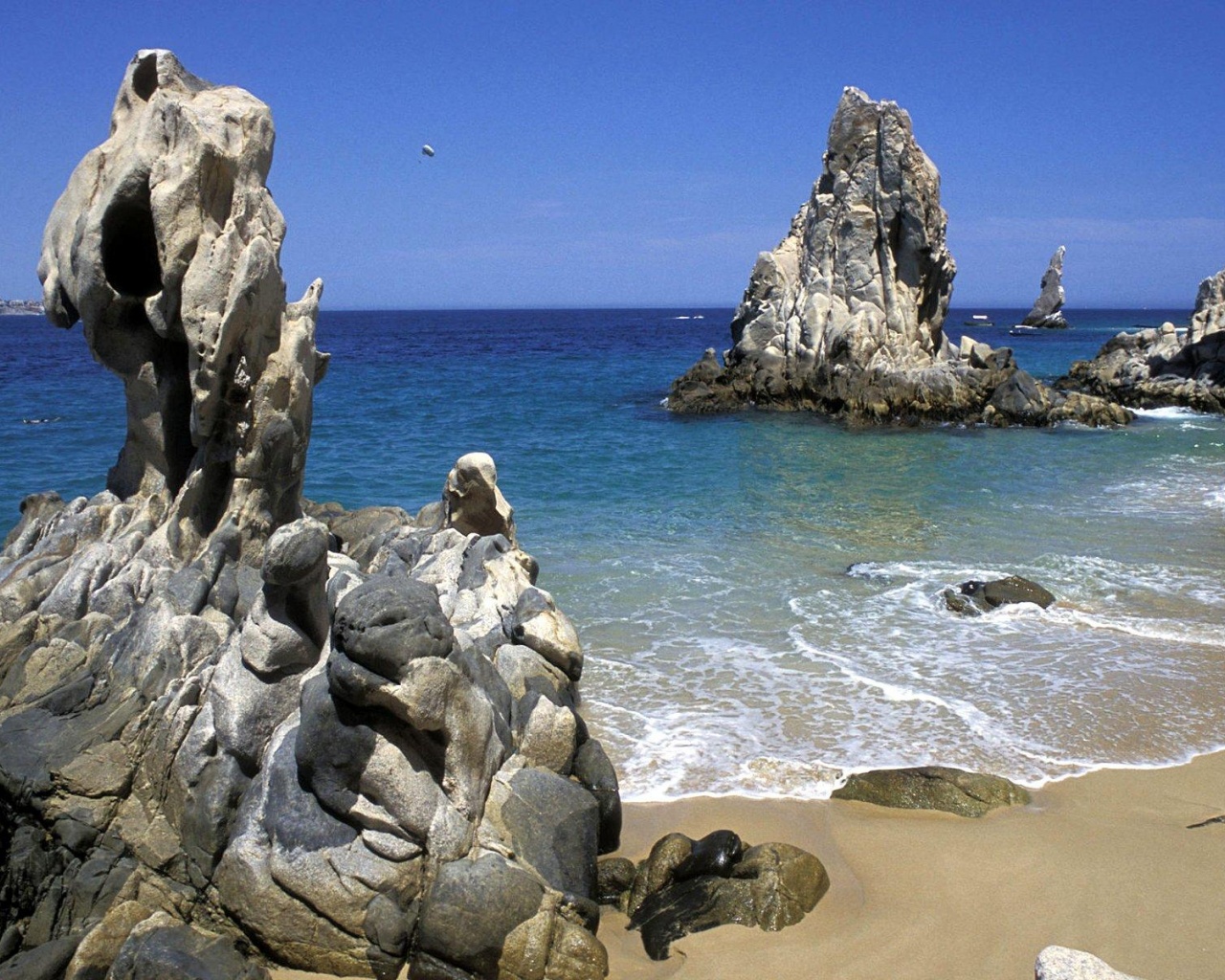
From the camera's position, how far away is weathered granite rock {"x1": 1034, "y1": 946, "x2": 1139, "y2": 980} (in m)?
3.00

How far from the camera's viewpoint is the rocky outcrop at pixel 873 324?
2950 centimetres

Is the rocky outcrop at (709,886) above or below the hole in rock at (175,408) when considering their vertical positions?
below

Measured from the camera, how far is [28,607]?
7934 millimetres

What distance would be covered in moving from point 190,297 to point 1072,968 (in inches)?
274

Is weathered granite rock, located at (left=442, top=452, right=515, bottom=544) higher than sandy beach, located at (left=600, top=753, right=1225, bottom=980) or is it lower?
higher

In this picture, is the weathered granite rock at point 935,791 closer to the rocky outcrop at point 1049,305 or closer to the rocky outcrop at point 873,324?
the rocky outcrop at point 873,324

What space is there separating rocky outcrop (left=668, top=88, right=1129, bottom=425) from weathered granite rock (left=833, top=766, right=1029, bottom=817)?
2233 cm

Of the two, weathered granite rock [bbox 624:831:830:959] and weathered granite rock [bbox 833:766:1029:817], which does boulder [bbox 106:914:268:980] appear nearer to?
weathered granite rock [bbox 624:831:830:959]

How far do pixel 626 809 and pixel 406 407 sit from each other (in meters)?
25.7

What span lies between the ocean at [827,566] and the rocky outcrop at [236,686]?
6.16 ft

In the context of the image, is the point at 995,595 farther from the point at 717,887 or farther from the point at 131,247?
the point at 131,247

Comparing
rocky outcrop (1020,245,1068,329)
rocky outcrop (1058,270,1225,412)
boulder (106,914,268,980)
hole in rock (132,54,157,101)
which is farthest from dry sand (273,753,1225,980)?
rocky outcrop (1020,245,1068,329)

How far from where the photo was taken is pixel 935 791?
24.7 feet

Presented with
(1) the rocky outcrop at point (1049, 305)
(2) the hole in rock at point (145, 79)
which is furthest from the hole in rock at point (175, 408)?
(1) the rocky outcrop at point (1049, 305)
